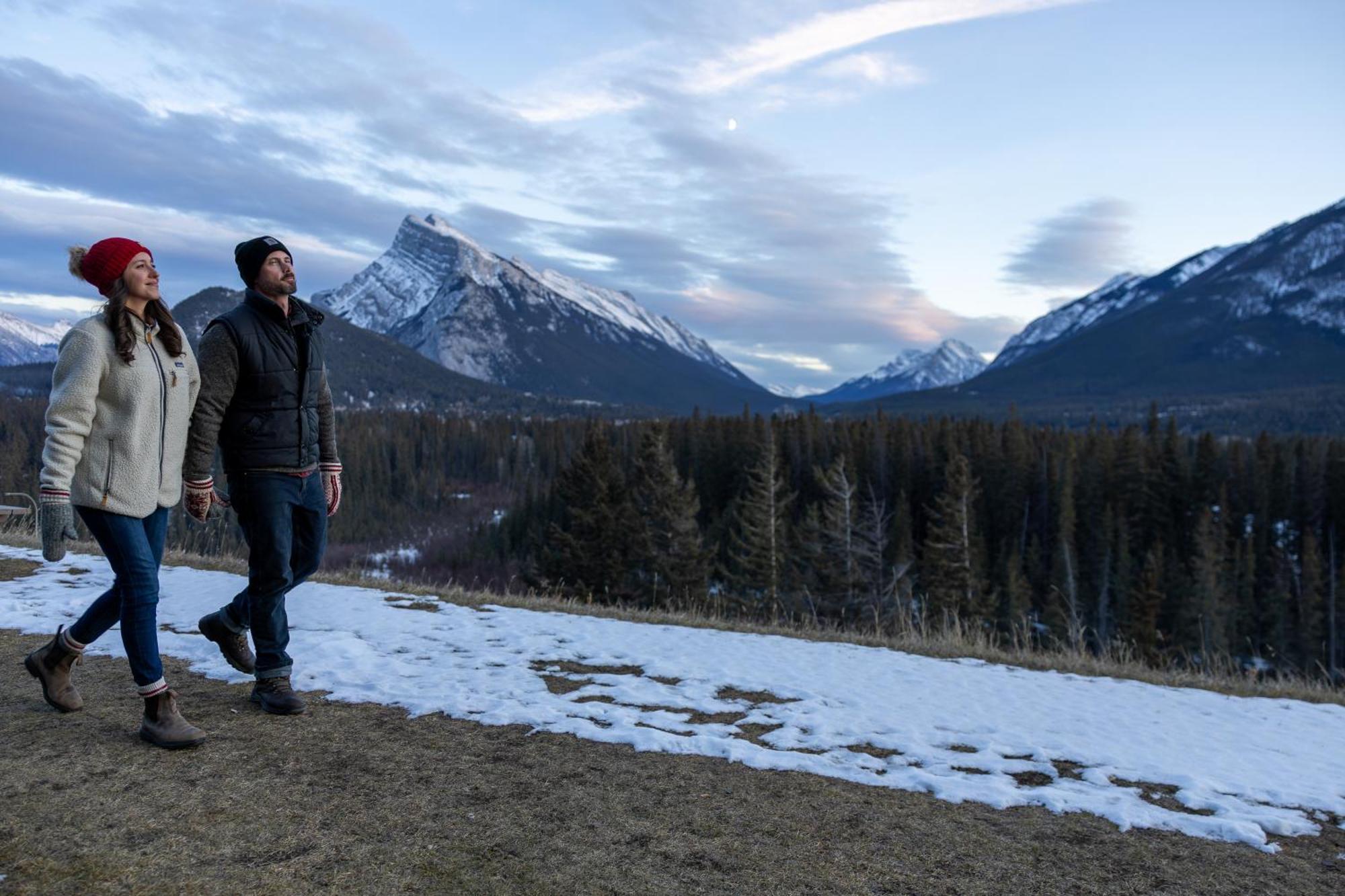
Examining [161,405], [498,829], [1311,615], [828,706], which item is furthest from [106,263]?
[1311,615]

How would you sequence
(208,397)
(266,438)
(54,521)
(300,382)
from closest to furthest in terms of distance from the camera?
(54,521)
(208,397)
(266,438)
(300,382)

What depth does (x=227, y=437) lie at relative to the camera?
514 cm

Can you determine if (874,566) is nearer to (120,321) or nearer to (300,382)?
(300,382)

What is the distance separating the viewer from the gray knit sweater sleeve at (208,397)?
16.3 feet

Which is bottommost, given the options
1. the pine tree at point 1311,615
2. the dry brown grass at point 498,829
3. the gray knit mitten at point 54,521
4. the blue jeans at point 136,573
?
the pine tree at point 1311,615

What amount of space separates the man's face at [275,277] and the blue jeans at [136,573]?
→ 1496 mm

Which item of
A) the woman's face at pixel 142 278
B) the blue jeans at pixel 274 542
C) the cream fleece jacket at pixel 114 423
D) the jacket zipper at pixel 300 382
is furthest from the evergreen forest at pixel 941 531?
the woman's face at pixel 142 278

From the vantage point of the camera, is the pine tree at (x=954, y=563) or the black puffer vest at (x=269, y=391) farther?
the pine tree at (x=954, y=563)

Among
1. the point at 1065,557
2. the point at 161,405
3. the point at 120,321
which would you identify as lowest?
the point at 1065,557

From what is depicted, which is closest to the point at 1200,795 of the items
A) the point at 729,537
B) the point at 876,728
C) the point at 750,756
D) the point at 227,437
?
the point at 876,728

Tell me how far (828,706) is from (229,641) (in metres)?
4.45

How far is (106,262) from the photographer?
4.54m

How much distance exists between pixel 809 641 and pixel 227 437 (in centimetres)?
670

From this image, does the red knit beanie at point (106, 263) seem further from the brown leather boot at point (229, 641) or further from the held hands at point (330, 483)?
the brown leather boot at point (229, 641)
